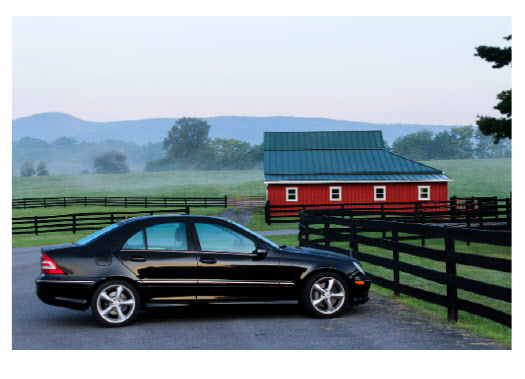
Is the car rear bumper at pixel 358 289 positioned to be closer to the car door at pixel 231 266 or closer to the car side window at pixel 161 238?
the car door at pixel 231 266

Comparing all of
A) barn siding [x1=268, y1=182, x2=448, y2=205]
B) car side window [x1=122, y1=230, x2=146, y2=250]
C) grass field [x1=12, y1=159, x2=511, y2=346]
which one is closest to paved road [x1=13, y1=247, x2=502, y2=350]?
car side window [x1=122, y1=230, x2=146, y2=250]

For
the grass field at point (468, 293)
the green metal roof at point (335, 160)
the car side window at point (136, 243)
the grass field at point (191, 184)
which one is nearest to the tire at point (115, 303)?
the car side window at point (136, 243)

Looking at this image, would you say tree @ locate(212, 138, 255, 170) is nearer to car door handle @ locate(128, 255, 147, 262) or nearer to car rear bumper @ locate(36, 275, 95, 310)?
car door handle @ locate(128, 255, 147, 262)

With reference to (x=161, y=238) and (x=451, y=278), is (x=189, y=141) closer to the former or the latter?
(x=161, y=238)

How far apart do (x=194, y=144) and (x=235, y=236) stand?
516 feet

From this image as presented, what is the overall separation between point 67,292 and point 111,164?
168 meters

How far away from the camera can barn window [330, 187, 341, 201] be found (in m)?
47.2

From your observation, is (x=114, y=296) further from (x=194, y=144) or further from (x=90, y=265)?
(x=194, y=144)

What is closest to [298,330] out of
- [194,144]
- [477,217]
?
[477,217]

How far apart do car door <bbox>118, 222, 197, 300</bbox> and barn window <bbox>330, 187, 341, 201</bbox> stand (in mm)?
38530

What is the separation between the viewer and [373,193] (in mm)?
47781

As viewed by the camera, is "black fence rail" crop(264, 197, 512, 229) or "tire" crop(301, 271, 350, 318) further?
"black fence rail" crop(264, 197, 512, 229)
